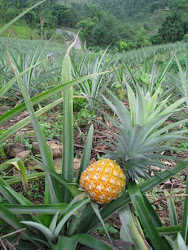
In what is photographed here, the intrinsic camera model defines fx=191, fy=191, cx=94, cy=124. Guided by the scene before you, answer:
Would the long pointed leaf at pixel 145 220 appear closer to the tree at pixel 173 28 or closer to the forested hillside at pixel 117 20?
the forested hillside at pixel 117 20

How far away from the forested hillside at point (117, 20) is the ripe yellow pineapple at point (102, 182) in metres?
18.7

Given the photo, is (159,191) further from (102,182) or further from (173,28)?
(173,28)

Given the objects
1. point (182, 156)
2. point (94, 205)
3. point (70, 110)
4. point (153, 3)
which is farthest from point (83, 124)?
point (153, 3)

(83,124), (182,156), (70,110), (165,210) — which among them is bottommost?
(165,210)

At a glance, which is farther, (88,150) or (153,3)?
(153,3)

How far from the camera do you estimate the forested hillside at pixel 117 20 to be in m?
25.1

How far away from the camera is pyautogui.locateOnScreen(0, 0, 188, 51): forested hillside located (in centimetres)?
2506

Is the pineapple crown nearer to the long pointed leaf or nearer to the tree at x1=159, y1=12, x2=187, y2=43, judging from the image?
the long pointed leaf

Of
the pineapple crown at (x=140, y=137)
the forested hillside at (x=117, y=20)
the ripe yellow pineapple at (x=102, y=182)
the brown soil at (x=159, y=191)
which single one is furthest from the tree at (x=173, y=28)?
the ripe yellow pineapple at (x=102, y=182)

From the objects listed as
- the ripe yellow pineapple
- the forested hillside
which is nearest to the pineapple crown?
the ripe yellow pineapple

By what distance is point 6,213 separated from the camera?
660mm

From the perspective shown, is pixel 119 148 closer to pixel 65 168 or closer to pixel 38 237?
pixel 65 168

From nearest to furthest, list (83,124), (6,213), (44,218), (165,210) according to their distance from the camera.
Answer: (6,213), (44,218), (165,210), (83,124)

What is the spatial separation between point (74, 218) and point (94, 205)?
3.7 inches
